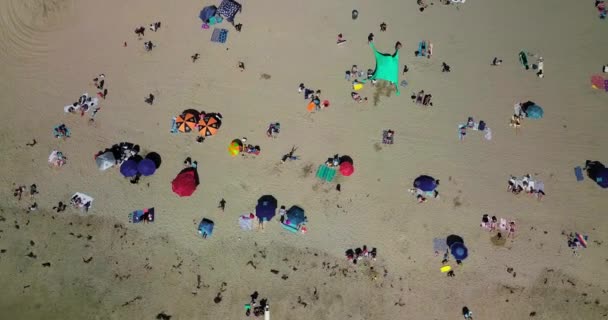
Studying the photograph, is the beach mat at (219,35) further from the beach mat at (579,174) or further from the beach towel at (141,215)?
the beach mat at (579,174)

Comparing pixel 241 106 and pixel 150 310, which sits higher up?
pixel 241 106

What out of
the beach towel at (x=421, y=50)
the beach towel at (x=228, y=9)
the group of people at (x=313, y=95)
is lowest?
the group of people at (x=313, y=95)

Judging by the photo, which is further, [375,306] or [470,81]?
[470,81]

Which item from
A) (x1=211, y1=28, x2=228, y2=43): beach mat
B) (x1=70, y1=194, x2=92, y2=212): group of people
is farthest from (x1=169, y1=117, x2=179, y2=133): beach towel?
(x1=70, y1=194, x2=92, y2=212): group of people

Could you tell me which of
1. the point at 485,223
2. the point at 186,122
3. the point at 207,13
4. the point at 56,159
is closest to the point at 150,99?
the point at 186,122

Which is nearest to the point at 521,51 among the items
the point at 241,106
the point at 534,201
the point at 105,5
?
the point at 534,201

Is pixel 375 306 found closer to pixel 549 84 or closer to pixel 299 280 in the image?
pixel 299 280

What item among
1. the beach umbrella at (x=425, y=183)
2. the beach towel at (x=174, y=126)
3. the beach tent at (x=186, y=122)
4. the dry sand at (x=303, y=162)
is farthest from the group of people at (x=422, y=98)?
the beach towel at (x=174, y=126)
